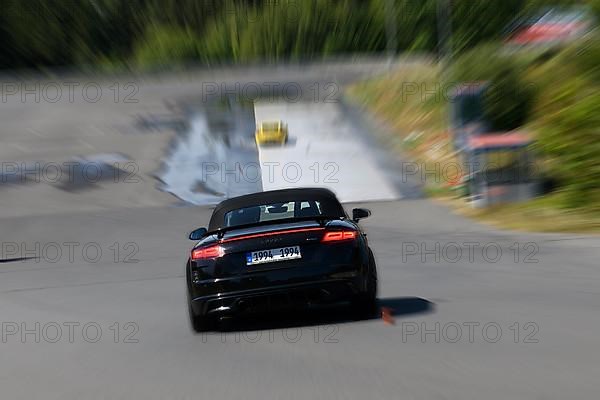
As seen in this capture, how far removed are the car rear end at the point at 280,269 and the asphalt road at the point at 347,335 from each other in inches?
12.7

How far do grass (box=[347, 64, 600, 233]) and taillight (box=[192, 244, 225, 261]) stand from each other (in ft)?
37.1

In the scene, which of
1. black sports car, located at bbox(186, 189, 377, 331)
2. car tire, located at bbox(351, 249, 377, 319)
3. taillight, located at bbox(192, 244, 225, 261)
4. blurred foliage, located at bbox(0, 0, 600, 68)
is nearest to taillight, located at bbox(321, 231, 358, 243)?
black sports car, located at bbox(186, 189, 377, 331)

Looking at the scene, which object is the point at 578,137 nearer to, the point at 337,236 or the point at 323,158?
the point at 323,158

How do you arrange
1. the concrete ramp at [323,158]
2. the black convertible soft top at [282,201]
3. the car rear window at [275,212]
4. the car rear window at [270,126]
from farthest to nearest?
the car rear window at [270,126]
the concrete ramp at [323,158]
the black convertible soft top at [282,201]
the car rear window at [275,212]

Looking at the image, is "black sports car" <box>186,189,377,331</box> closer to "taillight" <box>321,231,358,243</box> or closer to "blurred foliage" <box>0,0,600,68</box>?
"taillight" <box>321,231,358,243</box>

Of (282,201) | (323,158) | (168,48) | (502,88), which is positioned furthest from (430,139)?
(168,48)

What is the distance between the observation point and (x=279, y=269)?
30.7 feet

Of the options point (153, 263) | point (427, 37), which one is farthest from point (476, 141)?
point (427, 37)

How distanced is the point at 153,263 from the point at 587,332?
11.4m

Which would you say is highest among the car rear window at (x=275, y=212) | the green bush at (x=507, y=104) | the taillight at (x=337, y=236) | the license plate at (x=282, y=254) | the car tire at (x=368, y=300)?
the green bush at (x=507, y=104)

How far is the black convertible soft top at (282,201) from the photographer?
1072 centimetres

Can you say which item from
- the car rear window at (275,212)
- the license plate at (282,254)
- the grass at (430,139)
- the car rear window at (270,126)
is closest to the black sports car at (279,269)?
the license plate at (282,254)

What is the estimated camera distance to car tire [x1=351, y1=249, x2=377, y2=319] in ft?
31.7

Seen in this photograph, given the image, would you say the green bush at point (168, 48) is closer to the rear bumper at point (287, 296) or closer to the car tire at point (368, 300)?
the car tire at point (368, 300)
